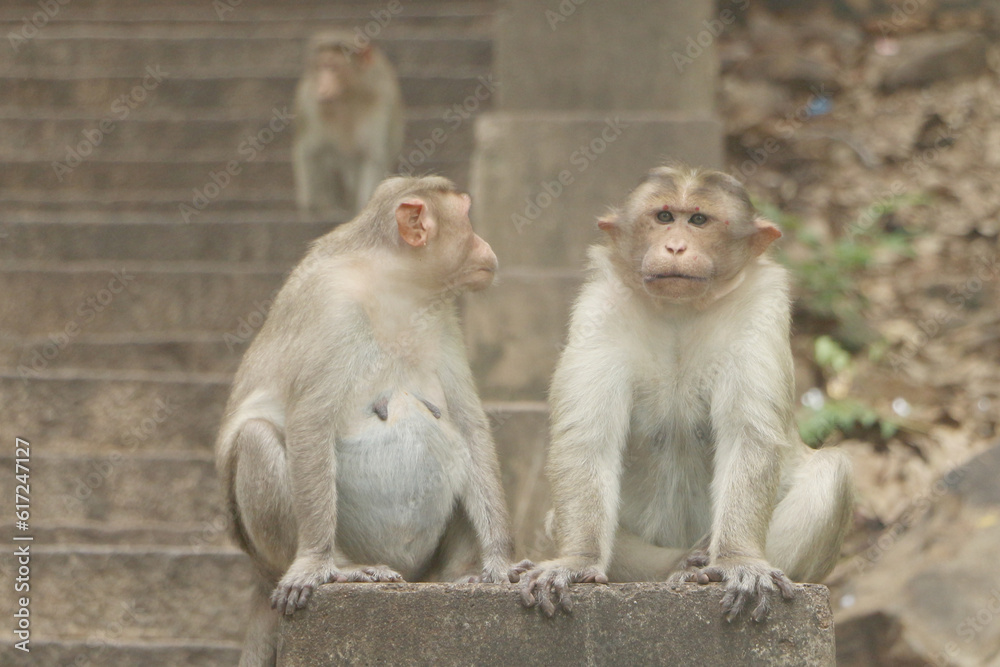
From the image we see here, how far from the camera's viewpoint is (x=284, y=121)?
10.8m

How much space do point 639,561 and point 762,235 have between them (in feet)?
3.90

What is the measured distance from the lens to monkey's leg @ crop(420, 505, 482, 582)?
4664mm

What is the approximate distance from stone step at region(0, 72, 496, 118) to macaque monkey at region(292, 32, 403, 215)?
0.67 m

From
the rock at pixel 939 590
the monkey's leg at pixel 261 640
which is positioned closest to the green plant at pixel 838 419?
the rock at pixel 939 590

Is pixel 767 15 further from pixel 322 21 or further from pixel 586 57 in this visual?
pixel 586 57

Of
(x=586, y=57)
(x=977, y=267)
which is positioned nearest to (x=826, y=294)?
(x=977, y=267)

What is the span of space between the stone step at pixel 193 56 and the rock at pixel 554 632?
299 inches

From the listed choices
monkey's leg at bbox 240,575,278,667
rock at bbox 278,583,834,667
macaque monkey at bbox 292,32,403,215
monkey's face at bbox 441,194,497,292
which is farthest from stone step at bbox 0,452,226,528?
macaque monkey at bbox 292,32,403,215

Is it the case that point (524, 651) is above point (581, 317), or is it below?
below

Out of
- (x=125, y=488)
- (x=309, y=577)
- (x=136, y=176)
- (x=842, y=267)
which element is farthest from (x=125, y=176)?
(x=309, y=577)

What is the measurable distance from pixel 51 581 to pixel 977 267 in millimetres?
6783

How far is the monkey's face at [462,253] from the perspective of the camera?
4719 mm

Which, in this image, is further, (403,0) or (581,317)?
(403,0)

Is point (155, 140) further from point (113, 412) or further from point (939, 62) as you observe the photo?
point (939, 62)
